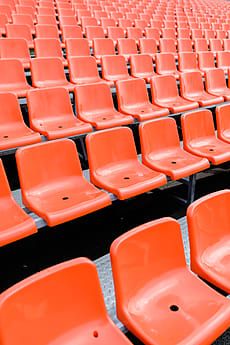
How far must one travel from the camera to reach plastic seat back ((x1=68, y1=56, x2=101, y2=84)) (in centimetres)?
173

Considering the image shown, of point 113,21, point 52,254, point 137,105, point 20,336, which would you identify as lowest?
point 52,254

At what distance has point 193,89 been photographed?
188 centimetres

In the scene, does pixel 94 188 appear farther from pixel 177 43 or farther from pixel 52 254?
pixel 177 43

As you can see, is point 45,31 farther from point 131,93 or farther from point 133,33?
point 131,93

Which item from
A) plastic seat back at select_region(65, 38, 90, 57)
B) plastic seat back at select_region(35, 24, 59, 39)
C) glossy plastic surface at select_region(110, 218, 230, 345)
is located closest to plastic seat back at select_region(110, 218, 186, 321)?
glossy plastic surface at select_region(110, 218, 230, 345)

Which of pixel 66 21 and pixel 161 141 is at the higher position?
pixel 66 21

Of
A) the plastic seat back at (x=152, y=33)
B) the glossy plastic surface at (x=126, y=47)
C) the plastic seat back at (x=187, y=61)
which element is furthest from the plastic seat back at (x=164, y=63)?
the plastic seat back at (x=152, y=33)

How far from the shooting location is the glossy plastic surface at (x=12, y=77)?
1.50 meters

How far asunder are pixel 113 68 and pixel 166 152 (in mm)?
772

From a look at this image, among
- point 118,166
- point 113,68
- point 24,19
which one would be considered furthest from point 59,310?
point 24,19

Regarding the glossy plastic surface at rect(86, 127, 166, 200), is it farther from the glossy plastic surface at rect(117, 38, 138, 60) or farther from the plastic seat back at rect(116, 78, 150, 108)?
the glossy plastic surface at rect(117, 38, 138, 60)

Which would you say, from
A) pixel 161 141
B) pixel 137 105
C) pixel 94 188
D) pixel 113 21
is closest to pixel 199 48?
pixel 113 21

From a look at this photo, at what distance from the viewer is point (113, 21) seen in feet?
9.15

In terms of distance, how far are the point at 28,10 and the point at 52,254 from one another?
223 centimetres
